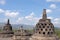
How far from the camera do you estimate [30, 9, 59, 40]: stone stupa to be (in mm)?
57188

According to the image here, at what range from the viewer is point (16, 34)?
65.6 meters

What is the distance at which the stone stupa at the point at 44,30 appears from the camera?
57188 mm

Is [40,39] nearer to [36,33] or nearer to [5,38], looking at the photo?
[36,33]

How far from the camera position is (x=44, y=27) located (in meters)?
58.2

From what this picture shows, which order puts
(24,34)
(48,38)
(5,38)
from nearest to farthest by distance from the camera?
(48,38) < (24,34) < (5,38)

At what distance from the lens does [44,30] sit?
2275 inches

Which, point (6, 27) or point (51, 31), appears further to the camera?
point (6, 27)

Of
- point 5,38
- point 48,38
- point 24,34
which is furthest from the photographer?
point 5,38

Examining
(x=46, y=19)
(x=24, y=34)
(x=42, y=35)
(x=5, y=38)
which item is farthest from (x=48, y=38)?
(x=5, y=38)

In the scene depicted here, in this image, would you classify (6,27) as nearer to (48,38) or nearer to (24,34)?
(24,34)

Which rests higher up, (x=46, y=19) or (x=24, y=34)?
(x=46, y=19)

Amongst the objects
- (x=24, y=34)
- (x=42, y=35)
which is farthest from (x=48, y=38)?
(x=24, y=34)

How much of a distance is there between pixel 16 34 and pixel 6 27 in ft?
45.6

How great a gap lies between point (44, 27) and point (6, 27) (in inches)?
957
